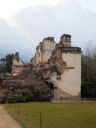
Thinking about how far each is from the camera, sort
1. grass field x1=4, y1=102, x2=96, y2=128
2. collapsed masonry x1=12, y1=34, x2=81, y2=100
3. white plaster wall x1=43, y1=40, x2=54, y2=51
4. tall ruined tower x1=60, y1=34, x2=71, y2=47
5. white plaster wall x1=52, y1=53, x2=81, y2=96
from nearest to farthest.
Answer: grass field x1=4, y1=102, x2=96, y2=128, collapsed masonry x1=12, y1=34, x2=81, y2=100, white plaster wall x1=52, y1=53, x2=81, y2=96, tall ruined tower x1=60, y1=34, x2=71, y2=47, white plaster wall x1=43, y1=40, x2=54, y2=51

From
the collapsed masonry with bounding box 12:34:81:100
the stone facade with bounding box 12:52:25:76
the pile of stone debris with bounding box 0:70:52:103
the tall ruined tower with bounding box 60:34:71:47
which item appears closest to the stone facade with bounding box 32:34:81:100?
the collapsed masonry with bounding box 12:34:81:100

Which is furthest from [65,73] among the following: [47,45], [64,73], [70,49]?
[47,45]

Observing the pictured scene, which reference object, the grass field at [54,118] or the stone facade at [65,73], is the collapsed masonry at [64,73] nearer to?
the stone facade at [65,73]

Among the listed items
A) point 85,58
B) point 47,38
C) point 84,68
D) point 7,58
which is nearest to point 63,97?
point 84,68

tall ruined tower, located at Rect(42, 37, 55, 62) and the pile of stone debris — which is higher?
tall ruined tower, located at Rect(42, 37, 55, 62)

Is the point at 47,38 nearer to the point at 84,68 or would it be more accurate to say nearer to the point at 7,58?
the point at 84,68

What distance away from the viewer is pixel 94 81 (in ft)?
96.9

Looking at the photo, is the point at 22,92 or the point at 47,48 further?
the point at 47,48

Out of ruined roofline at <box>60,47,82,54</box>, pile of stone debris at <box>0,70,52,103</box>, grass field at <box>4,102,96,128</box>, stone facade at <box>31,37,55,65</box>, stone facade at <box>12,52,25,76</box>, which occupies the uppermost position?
stone facade at <box>31,37,55,65</box>

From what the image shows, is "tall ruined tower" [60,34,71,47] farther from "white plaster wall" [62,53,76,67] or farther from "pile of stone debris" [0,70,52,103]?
"pile of stone debris" [0,70,52,103]

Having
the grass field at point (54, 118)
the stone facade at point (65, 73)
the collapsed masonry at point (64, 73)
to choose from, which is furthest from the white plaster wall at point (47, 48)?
the grass field at point (54, 118)

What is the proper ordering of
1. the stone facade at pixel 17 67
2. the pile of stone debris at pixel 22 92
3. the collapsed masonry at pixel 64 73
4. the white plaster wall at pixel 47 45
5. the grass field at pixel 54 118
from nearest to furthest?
the grass field at pixel 54 118 < the pile of stone debris at pixel 22 92 < the collapsed masonry at pixel 64 73 < the white plaster wall at pixel 47 45 < the stone facade at pixel 17 67

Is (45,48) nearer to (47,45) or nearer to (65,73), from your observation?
(47,45)

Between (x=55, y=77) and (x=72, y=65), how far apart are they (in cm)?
280
